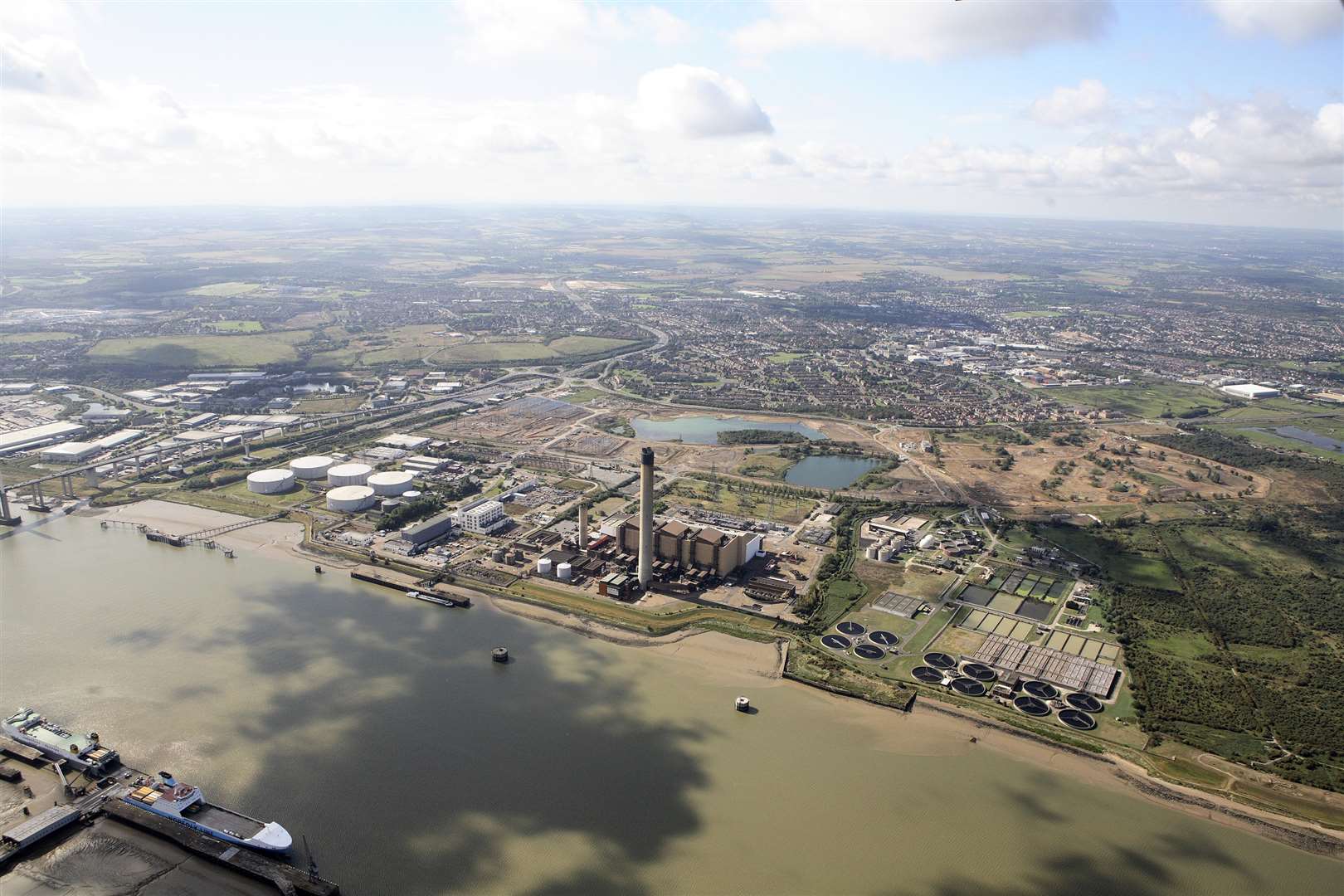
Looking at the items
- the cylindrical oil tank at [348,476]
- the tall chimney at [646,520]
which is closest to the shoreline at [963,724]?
the tall chimney at [646,520]

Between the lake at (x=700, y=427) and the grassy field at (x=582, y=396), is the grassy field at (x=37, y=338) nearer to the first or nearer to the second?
the grassy field at (x=582, y=396)


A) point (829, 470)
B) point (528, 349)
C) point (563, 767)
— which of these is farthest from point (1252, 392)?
point (563, 767)

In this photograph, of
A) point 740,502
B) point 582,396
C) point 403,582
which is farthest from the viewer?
point 582,396

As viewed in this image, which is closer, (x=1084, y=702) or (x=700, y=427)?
(x=1084, y=702)

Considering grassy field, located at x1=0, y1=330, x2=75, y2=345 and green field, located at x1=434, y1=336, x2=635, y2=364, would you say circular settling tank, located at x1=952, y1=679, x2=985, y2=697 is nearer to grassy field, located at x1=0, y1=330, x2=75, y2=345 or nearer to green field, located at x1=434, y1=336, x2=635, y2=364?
green field, located at x1=434, y1=336, x2=635, y2=364

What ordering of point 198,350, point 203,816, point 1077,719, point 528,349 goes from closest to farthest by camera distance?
point 203,816
point 1077,719
point 198,350
point 528,349

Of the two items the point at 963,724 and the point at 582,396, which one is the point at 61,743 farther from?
the point at 582,396
